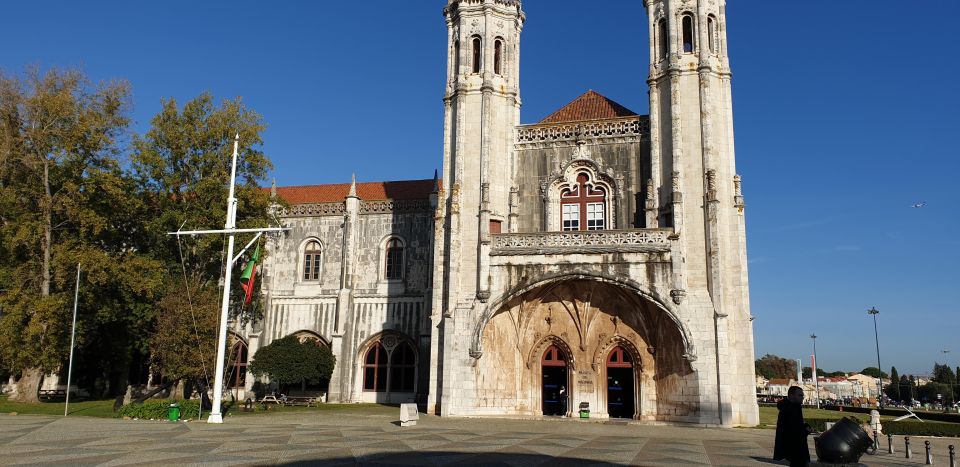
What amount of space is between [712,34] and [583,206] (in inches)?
322

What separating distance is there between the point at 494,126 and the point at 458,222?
430cm

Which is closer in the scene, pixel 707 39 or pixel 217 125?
pixel 707 39

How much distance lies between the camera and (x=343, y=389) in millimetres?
32344

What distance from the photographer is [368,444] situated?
47.3 ft

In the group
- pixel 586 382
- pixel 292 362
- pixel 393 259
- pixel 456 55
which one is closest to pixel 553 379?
pixel 586 382

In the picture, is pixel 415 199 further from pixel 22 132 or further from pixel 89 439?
pixel 89 439

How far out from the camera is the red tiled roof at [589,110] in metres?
29.8

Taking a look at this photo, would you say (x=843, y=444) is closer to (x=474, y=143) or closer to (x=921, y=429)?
(x=921, y=429)

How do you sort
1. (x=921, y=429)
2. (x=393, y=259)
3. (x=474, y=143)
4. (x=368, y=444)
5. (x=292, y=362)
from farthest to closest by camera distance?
(x=393, y=259), (x=292, y=362), (x=474, y=143), (x=921, y=429), (x=368, y=444)

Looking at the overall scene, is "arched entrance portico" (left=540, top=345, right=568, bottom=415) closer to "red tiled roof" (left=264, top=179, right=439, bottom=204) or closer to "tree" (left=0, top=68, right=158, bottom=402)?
"red tiled roof" (left=264, top=179, right=439, bottom=204)

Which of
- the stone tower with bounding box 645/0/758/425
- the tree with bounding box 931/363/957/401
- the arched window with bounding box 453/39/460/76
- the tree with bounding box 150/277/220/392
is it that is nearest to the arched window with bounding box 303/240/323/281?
the tree with bounding box 150/277/220/392

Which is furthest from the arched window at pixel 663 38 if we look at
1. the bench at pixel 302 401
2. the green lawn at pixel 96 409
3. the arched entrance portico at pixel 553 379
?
the bench at pixel 302 401

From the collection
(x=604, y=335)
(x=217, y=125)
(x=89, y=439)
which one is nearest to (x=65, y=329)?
(x=217, y=125)

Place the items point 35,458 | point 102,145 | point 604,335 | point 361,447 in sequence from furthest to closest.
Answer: point 102,145 < point 604,335 < point 361,447 < point 35,458
